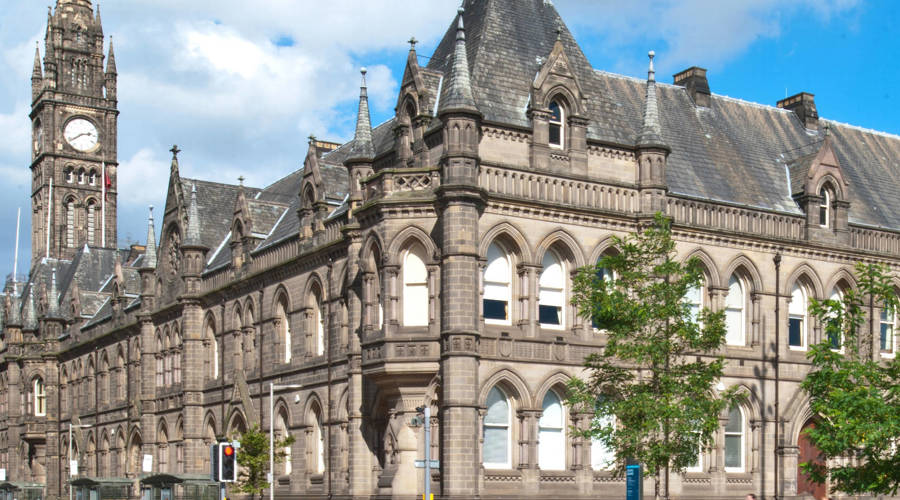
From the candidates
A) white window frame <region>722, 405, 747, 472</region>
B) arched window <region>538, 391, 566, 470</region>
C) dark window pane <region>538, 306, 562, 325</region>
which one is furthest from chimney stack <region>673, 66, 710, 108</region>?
arched window <region>538, 391, 566, 470</region>

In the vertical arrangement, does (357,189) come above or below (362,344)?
above

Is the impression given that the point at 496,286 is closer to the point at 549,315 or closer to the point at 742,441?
the point at 549,315

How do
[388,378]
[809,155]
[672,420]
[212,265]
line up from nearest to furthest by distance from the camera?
[672,420] < [388,378] < [809,155] < [212,265]

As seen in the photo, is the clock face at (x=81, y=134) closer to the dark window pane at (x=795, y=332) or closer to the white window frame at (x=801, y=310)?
the white window frame at (x=801, y=310)

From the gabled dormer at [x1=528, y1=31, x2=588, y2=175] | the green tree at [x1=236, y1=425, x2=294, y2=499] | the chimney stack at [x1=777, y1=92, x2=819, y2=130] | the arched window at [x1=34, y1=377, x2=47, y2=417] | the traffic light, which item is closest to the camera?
the traffic light

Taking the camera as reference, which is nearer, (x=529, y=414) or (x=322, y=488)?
(x=529, y=414)

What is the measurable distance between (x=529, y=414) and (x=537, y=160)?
24.9 ft

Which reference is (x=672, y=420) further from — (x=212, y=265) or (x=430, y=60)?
(x=212, y=265)

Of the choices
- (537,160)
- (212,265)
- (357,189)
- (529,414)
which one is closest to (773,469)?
(529,414)

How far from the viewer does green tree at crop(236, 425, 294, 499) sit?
44.8 metres

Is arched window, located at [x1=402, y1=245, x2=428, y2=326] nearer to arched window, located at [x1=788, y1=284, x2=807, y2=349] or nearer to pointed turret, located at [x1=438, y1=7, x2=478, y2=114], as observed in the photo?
pointed turret, located at [x1=438, y1=7, x2=478, y2=114]

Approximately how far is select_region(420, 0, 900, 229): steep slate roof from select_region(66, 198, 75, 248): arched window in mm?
58109

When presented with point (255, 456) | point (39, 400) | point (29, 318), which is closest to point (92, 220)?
point (29, 318)

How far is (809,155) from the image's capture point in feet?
156
